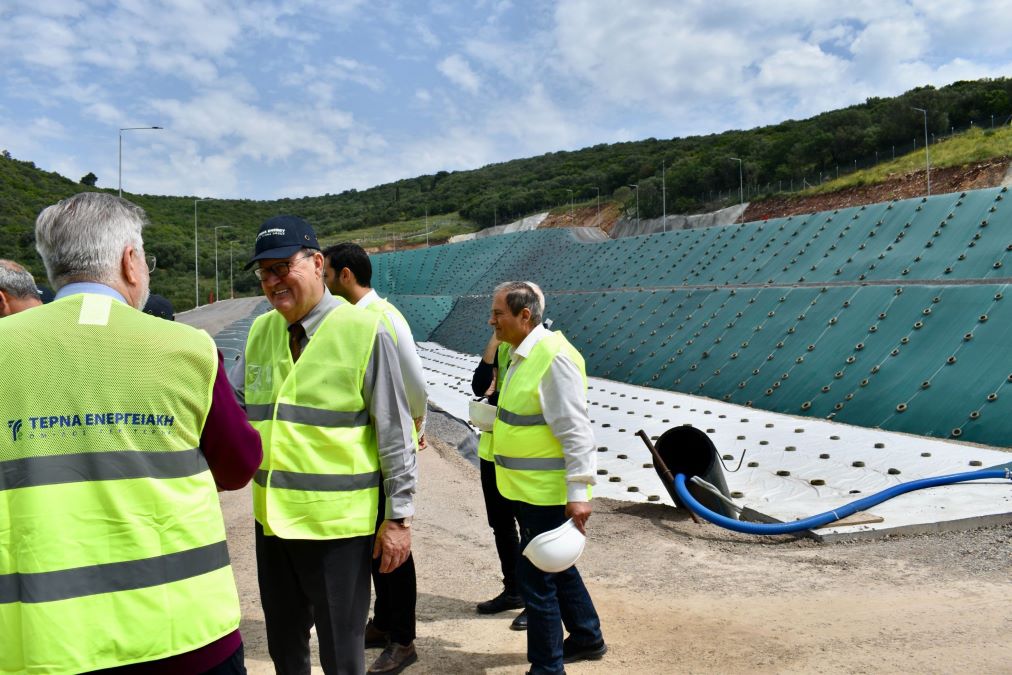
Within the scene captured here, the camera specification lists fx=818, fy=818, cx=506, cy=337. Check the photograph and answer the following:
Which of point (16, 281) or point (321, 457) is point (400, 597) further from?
point (16, 281)

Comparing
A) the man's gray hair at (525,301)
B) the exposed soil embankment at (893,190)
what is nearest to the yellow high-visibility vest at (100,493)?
the man's gray hair at (525,301)

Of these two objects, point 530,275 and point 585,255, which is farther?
point 530,275

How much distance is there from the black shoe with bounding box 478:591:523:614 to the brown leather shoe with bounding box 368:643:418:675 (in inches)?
37.9

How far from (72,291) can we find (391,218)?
111 meters

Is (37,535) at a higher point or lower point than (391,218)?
lower

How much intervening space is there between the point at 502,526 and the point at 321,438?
89.9 inches

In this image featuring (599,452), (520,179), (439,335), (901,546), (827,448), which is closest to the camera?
(901,546)

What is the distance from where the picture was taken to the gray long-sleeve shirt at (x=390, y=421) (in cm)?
307

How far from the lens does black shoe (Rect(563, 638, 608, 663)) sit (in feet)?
13.9

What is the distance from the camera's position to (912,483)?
7.31 meters

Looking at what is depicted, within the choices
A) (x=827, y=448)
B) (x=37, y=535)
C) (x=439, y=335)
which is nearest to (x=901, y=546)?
(x=827, y=448)

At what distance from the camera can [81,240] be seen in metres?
2.07

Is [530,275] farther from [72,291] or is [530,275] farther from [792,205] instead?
[72,291]

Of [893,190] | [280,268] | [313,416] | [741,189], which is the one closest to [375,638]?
[313,416]
